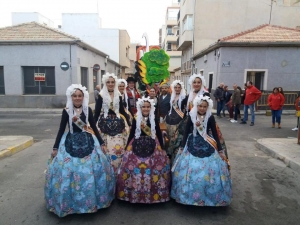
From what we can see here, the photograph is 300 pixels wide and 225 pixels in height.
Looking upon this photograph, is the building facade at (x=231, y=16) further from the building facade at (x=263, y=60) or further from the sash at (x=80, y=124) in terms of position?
the sash at (x=80, y=124)

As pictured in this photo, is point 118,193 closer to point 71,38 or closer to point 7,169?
point 7,169

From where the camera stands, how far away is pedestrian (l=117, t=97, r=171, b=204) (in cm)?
365

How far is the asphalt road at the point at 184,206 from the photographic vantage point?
343 centimetres

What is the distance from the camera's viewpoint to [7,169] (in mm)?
5398

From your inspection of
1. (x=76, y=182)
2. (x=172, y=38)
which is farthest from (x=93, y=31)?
(x=76, y=182)

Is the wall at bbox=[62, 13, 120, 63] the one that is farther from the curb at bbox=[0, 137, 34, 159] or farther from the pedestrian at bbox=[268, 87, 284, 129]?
the curb at bbox=[0, 137, 34, 159]

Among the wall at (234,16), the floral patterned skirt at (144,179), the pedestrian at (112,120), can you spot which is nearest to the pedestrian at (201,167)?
the floral patterned skirt at (144,179)

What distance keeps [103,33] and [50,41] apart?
62.7 ft

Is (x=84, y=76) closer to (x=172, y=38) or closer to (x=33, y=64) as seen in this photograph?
(x=33, y=64)

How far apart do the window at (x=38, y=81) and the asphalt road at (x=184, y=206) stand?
9966 mm

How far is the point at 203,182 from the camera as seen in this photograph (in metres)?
3.47

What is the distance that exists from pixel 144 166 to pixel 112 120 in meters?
1.31

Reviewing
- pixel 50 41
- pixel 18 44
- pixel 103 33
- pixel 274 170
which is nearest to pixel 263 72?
pixel 274 170

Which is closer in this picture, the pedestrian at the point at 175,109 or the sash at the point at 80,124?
the sash at the point at 80,124
